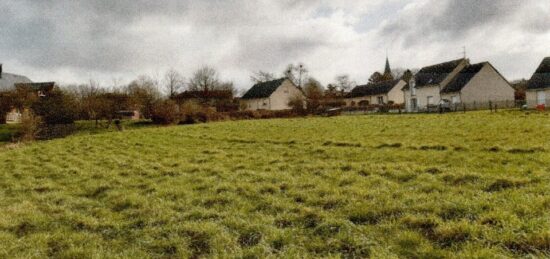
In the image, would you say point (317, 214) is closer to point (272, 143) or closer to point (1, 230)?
point (1, 230)

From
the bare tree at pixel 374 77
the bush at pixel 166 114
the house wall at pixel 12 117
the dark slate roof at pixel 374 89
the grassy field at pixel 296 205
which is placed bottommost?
the grassy field at pixel 296 205

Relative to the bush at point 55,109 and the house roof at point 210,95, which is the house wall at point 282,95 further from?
the bush at point 55,109

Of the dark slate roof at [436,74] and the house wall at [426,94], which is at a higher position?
the dark slate roof at [436,74]

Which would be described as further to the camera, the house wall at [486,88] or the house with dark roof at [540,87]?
the house wall at [486,88]

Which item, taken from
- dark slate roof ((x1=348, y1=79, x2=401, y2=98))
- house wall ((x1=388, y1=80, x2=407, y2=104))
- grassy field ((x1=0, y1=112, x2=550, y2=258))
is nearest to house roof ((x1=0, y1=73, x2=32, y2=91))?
grassy field ((x1=0, y1=112, x2=550, y2=258))

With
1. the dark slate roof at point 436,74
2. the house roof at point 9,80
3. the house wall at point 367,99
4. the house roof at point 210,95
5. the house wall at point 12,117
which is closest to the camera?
the house wall at point 12,117

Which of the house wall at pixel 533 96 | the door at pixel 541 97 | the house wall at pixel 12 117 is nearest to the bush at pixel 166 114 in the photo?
the house wall at pixel 12 117

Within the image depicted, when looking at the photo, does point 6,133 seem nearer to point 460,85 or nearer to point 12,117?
point 12,117

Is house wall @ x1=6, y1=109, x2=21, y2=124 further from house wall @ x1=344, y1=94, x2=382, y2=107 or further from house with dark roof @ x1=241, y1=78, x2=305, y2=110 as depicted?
house wall @ x1=344, y1=94, x2=382, y2=107

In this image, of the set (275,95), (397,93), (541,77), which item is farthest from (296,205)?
(397,93)

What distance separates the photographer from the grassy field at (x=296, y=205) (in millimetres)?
5598

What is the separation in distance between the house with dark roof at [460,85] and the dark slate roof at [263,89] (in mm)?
23561

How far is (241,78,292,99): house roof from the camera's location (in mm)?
72056

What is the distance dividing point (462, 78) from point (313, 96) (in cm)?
2093
